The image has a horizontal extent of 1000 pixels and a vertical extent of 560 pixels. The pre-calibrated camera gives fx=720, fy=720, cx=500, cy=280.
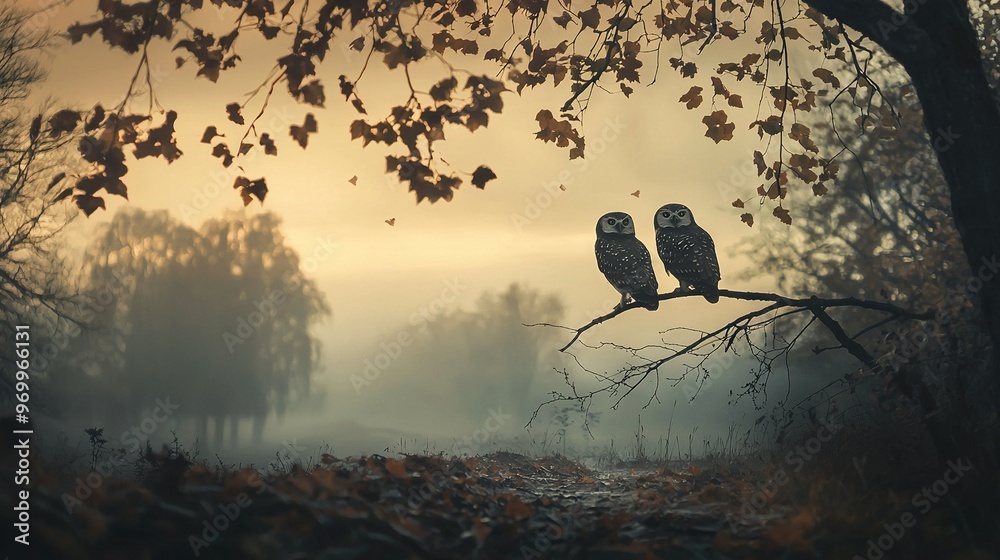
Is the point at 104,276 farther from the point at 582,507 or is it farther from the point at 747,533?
the point at 747,533

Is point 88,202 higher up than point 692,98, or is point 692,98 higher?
point 692,98

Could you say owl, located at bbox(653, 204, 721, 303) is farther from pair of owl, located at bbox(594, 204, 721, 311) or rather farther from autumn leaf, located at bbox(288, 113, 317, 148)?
autumn leaf, located at bbox(288, 113, 317, 148)

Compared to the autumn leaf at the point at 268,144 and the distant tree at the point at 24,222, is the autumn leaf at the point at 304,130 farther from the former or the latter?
the distant tree at the point at 24,222

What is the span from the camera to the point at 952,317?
714 cm

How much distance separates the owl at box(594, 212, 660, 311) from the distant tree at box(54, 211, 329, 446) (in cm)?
1709

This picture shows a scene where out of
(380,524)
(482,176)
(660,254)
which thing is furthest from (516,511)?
(660,254)

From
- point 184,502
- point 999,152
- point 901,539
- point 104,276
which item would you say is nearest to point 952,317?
point 999,152

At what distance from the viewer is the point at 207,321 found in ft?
85.3

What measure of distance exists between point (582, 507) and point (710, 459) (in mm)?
7407

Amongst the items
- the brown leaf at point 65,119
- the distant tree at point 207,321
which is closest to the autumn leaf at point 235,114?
the brown leaf at point 65,119

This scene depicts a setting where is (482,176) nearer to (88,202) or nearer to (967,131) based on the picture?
(88,202)

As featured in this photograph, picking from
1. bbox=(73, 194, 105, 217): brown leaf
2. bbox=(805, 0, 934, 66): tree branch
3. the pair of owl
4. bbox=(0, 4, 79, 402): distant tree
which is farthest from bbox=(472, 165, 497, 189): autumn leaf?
bbox=(0, 4, 79, 402): distant tree

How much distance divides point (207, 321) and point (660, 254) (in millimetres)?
20799

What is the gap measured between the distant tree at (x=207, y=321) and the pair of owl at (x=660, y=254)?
17.2 meters
